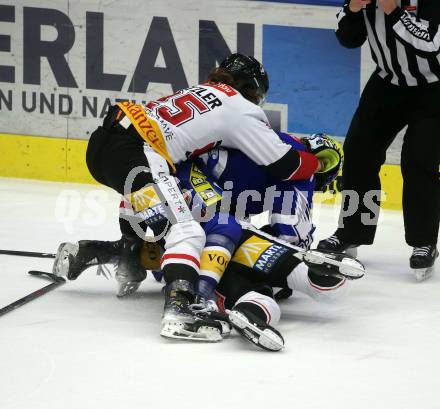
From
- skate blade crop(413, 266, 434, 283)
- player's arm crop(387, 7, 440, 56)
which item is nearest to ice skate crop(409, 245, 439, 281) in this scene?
skate blade crop(413, 266, 434, 283)

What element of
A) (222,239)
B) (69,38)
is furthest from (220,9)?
(222,239)

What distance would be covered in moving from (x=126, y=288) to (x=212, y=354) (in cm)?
77

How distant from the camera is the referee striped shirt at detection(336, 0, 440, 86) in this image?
399cm

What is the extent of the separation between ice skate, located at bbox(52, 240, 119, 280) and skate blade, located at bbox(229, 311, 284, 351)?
85 centimetres

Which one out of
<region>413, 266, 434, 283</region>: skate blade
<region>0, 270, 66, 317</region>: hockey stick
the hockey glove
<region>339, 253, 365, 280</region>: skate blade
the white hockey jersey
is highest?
the white hockey jersey

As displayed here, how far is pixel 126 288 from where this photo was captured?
12.1ft

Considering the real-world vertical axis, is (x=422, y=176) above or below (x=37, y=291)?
above

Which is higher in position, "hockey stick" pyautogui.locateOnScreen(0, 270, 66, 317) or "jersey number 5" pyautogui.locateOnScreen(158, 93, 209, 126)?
"jersey number 5" pyautogui.locateOnScreen(158, 93, 209, 126)

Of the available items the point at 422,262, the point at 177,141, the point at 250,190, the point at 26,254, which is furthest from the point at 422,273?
the point at 26,254

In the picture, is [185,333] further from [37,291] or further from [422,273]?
[422,273]

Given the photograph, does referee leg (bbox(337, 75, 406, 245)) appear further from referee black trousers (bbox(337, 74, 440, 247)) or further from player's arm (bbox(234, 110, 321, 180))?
player's arm (bbox(234, 110, 321, 180))

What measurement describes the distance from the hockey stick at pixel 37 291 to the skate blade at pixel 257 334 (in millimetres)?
829

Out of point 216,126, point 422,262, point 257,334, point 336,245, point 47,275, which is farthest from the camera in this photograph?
point 336,245

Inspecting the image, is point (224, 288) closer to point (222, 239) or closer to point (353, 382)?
point (222, 239)
